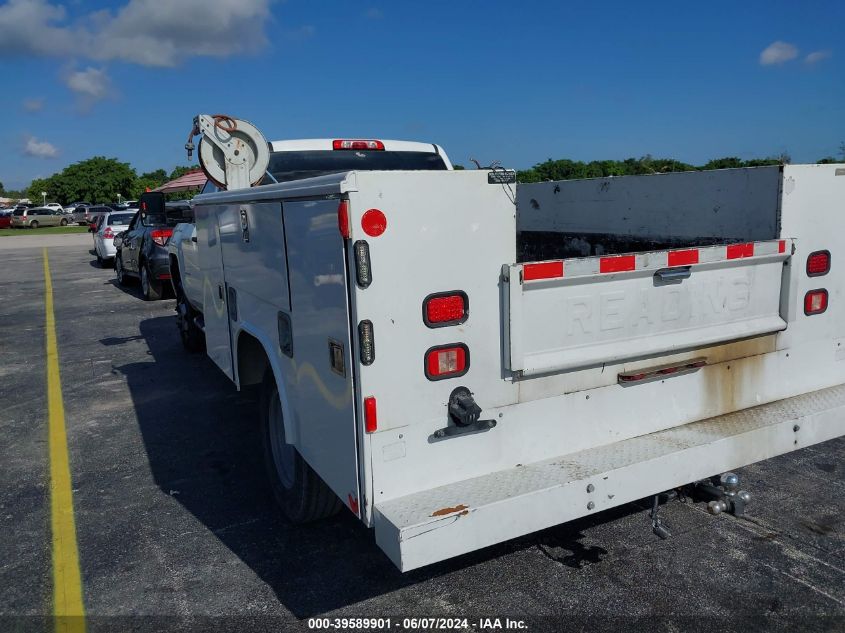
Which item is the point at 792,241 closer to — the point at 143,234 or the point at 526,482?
the point at 526,482

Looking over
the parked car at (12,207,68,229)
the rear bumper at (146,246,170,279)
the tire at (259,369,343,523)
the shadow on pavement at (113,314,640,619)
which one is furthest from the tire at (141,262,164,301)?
the parked car at (12,207,68,229)

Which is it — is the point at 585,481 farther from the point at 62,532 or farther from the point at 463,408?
the point at 62,532

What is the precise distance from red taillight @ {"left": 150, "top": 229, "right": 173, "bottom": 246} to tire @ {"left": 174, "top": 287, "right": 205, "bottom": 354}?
4.57m

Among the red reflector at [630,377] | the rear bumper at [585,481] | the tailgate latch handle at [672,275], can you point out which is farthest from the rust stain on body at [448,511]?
the tailgate latch handle at [672,275]

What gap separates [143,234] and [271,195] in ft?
38.6

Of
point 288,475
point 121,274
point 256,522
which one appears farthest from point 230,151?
point 121,274

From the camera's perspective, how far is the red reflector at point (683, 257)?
3245 mm

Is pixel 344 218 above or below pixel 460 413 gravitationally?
above

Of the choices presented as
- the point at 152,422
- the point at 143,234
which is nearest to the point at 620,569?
the point at 152,422

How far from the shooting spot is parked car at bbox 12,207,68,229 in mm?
51375

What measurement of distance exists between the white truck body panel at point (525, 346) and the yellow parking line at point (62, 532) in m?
1.34

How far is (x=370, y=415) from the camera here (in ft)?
8.96

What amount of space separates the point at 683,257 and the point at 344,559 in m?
2.34

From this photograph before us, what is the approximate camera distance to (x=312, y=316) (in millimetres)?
3064
